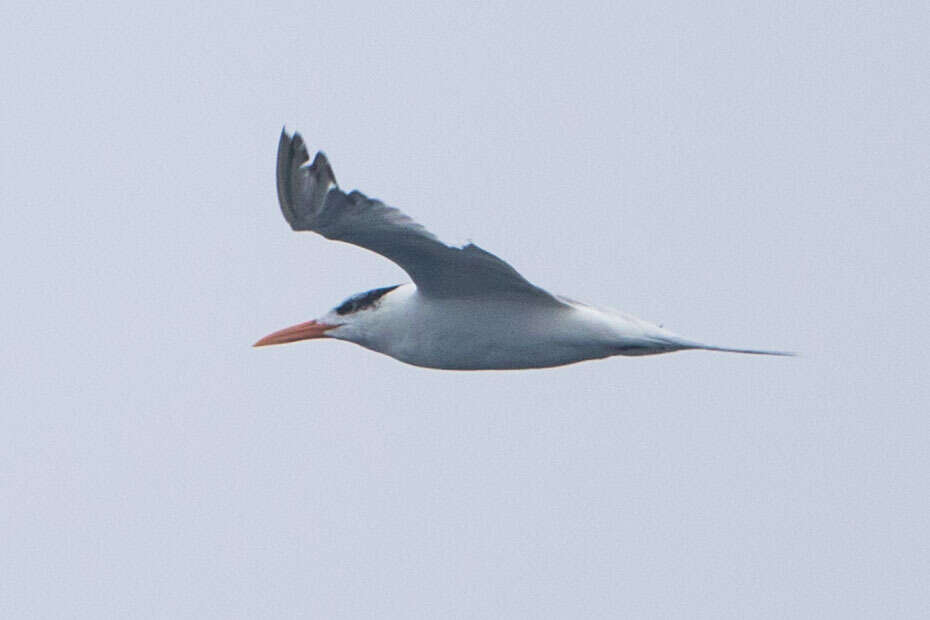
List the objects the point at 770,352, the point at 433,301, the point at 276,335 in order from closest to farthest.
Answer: the point at 770,352 < the point at 433,301 < the point at 276,335

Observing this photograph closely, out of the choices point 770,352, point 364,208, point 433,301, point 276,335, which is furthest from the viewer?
point 276,335

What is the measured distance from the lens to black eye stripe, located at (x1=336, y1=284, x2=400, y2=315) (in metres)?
12.3

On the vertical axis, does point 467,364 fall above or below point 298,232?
below

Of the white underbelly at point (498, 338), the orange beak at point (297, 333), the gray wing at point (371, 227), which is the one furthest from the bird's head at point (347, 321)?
the gray wing at point (371, 227)

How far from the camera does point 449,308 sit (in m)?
11.7

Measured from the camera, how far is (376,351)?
12328mm

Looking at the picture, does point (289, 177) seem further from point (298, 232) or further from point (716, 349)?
point (716, 349)

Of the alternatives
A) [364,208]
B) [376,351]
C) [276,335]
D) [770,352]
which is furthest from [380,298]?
[770,352]

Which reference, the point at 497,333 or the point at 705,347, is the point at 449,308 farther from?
the point at 705,347

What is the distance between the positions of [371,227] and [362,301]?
1882mm

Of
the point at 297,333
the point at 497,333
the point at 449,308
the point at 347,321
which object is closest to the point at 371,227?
Result: the point at 449,308

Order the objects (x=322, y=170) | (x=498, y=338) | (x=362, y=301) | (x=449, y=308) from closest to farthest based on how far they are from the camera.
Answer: (x=322, y=170) → (x=498, y=338) → (x=449, y=308) → (x=362, y=301)

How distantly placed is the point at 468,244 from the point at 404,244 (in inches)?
26.2

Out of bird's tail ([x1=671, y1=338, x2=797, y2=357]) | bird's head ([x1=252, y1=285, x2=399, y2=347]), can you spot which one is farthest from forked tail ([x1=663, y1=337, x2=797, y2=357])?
bird's head ([x1=252, y1=285, x2=399, y2=347])
